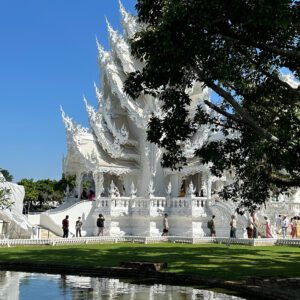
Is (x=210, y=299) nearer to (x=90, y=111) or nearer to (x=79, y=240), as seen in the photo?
(x=79, y=240)

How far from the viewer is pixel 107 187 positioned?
34.2 m

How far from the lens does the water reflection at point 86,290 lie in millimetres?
10336

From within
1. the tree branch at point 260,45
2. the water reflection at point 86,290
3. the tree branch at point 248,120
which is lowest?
the water reflection at point 86,290

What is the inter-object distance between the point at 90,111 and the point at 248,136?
1931cm

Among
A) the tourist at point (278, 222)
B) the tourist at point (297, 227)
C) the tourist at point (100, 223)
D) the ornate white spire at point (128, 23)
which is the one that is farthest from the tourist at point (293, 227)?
the ornate white spire at point (128, 23)

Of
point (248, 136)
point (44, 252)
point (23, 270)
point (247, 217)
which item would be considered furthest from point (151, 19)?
point (247, 217)

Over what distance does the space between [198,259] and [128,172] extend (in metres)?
16.0

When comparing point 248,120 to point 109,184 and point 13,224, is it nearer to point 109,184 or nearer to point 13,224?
point 13,224

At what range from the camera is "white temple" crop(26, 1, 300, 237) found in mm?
28672

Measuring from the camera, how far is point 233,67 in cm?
1321

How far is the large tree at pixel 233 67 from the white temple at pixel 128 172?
13.2 m

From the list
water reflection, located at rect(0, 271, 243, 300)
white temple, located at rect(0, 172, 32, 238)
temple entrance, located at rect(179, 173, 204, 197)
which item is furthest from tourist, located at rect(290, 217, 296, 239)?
water reflection, located at rect(0, 271, 243, 300)

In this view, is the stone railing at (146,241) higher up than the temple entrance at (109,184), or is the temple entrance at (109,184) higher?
the temple entrance at (109,184)

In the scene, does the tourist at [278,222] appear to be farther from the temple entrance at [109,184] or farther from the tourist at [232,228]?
the temple entrance at [109,184]
